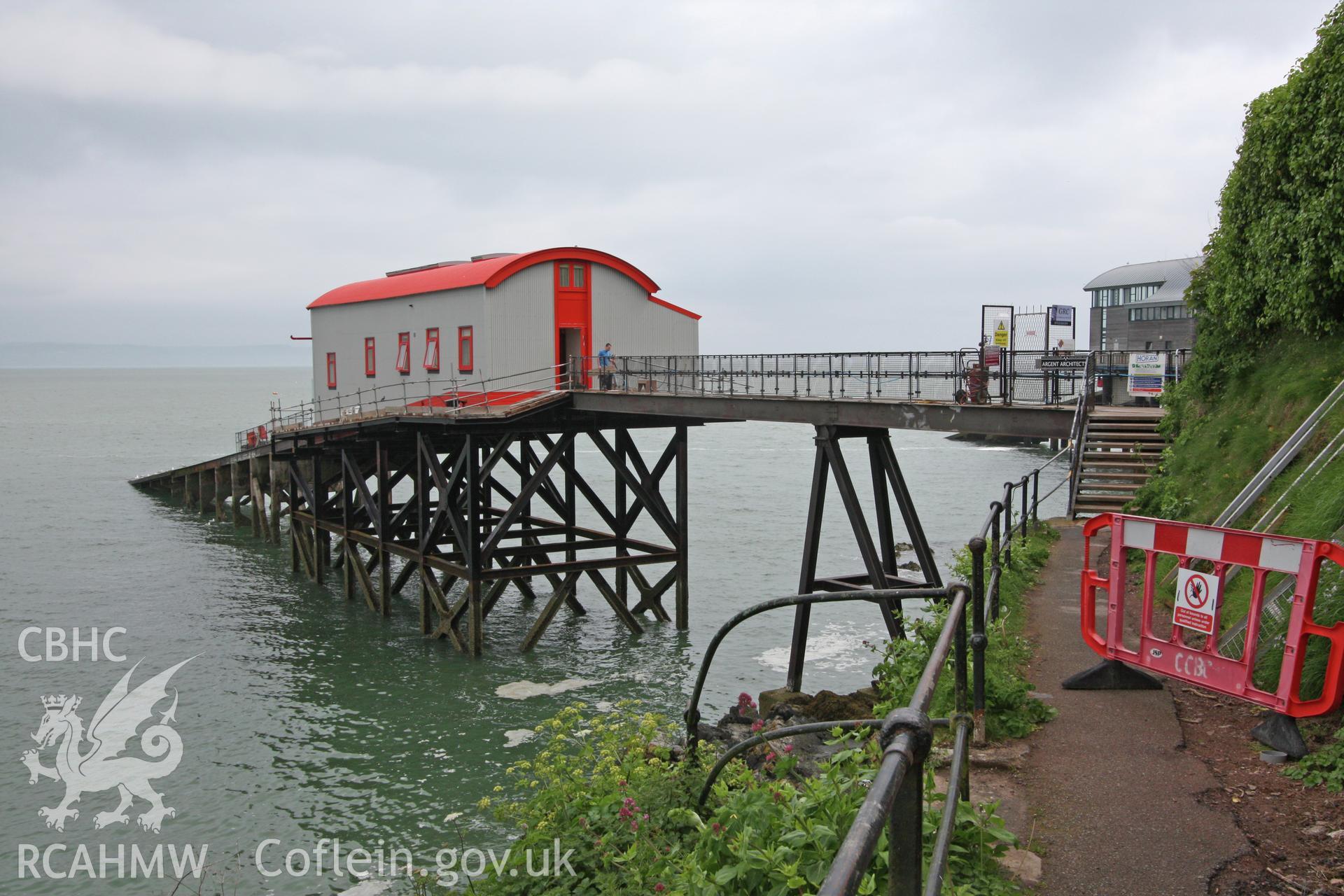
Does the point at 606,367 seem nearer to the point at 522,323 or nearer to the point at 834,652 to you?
the point at 522,323

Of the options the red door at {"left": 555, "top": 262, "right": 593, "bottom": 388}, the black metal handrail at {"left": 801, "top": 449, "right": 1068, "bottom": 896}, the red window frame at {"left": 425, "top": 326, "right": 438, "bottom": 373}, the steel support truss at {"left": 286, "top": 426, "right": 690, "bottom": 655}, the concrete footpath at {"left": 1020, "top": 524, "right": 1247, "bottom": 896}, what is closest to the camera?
the black metal handrail at {"left": 801, "top": 449, "right": 1068, "bottom": 896}

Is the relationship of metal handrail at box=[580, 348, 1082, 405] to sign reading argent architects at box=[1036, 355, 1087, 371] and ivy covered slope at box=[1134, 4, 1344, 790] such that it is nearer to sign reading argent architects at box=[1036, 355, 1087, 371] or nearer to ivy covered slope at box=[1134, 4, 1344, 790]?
sign reading argent architects at box=[1036, 355, 1087, 371]

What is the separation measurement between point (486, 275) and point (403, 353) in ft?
15.4

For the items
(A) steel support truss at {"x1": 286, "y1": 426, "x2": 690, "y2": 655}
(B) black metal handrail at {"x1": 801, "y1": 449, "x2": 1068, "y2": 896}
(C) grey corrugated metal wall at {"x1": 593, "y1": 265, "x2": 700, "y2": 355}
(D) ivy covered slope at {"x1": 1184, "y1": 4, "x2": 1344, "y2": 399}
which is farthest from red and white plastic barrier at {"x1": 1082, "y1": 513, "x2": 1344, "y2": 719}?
(C) grey corrugated metal wall at {"x1": 593, "y1": 265, "x2": 700, "y2": 355}

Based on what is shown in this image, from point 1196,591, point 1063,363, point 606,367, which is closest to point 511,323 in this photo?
point 606,367

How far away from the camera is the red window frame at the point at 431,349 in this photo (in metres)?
24.4

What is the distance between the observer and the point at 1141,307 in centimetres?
6391

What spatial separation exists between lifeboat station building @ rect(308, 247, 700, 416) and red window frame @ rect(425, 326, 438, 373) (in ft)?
0.11

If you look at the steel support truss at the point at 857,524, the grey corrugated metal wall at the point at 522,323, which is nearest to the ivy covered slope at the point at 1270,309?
the steel support truss at the point at 857,524

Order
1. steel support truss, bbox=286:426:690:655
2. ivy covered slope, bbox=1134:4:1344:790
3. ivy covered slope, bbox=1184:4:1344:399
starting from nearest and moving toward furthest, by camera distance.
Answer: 1. ivy covered slope, bbox=1134:4:1344:790
2. ivy covered slope, bbox=1184:4:1344:399
3. steel support truss, bbox=286:426:690:655

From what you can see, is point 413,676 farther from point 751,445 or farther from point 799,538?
point 751,445

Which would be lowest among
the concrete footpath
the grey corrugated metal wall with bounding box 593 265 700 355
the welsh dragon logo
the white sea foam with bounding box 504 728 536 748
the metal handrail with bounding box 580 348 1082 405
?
the welsh dragon logo

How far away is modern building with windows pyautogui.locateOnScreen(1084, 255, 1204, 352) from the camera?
58906 millimetres

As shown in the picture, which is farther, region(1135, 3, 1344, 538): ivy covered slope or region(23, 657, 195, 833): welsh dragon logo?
region(23, 657, 195, 833): welsh dragon logo
